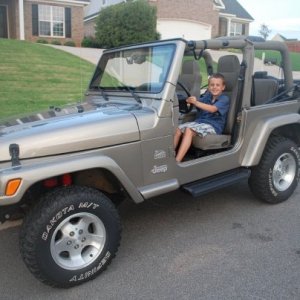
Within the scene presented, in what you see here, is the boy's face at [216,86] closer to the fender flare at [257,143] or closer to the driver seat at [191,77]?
the driver seat at [191,77]

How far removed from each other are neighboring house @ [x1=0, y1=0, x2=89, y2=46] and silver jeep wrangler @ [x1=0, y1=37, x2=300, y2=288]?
71.8 feet

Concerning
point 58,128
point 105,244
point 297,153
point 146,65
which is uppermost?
point 146,65

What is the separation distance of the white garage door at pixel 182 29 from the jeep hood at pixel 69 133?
91.2 ft

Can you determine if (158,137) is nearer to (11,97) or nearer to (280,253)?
(280,253)

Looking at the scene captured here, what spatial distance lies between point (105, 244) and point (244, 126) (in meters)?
1.93

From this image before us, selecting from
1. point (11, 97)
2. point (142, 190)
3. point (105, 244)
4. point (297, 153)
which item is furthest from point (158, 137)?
point (11, 97)

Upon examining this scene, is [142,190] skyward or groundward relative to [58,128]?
groundward

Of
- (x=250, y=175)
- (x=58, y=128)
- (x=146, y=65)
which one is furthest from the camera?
(x=250, y=175)

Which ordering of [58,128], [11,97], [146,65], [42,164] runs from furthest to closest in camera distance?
1. [11,97]
2. [146,65]
3. [58,128]
4. [42,164]

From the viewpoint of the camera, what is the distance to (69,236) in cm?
318

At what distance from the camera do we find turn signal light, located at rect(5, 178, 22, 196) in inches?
111

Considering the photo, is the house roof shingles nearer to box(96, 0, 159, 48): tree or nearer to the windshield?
box(96, 0, 159, 48): tree

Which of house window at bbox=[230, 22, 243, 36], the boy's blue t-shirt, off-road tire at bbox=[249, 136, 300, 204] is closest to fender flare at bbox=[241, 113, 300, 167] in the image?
off-road tire at bbox=[249, 136, 300, 204]

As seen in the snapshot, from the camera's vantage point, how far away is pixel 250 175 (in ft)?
15.3
